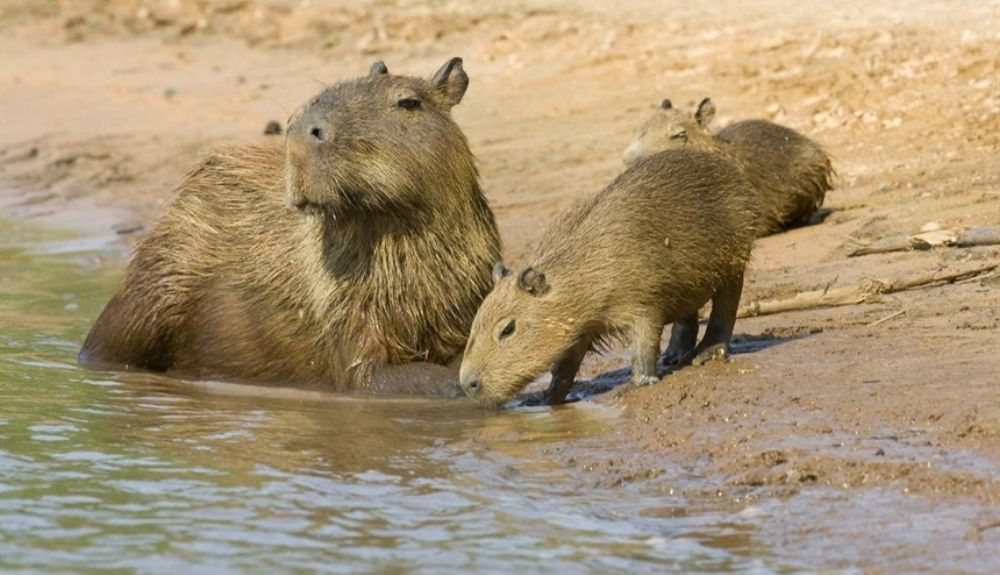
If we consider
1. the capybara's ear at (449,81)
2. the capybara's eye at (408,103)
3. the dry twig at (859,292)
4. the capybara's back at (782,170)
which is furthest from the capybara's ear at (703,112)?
the capybara's eye at (408,103)

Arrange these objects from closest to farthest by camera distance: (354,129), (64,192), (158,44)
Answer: (354,129) < (64,192) < (158,44)

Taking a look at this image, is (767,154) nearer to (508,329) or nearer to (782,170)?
(782,170)

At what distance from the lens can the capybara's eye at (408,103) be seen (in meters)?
8.16

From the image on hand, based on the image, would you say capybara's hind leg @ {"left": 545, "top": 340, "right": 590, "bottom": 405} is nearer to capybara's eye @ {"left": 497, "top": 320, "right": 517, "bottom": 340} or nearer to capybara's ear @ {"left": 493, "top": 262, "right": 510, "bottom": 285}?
capybara's eye @ {"left": 497, "top": 320, "right": 517, "bottom": 340}

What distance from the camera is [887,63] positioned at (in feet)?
44.1

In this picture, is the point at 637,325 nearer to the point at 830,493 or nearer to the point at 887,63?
the point at 830,493

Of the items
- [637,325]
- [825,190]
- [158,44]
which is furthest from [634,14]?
[637,325]

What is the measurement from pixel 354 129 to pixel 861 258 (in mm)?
3242

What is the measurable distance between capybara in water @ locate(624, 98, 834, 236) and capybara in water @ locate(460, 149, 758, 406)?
10.4ft

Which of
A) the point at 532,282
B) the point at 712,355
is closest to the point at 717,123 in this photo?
the point at 712,355

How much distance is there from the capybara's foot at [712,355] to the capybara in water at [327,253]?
3.94ft

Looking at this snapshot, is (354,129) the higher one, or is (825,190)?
(354,129)

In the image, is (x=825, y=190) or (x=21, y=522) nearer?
(x=21, y=522)

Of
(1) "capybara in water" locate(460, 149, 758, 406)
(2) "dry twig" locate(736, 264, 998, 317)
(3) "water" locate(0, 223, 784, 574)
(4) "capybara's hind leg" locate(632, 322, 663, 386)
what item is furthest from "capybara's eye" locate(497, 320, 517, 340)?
(2) "dry twig" locate(736, 264, 998, 317)
